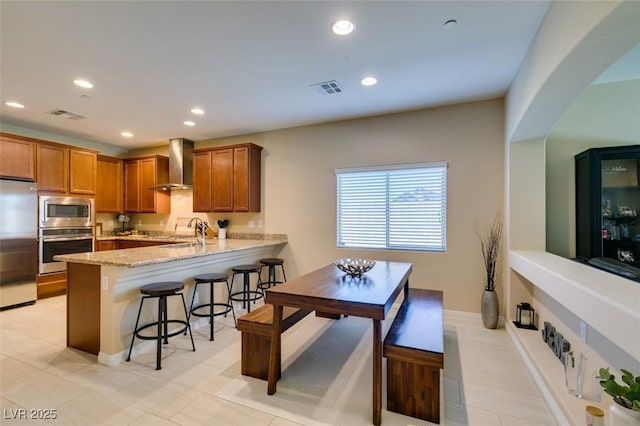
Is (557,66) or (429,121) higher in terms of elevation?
(429,121)

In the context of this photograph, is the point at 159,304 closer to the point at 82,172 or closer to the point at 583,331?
the point at 583,331

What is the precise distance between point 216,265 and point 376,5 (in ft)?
10.9

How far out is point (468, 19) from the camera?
7.21ft

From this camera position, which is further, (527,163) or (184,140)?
(184,140)

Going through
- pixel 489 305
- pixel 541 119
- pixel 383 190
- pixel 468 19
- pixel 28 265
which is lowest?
pixel 489 305

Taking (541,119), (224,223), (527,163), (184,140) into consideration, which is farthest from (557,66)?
(184,140)

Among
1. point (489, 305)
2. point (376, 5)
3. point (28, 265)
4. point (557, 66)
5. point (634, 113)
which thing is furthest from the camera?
point (28, 265)

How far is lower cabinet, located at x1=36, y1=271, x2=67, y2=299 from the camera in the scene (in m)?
4.54

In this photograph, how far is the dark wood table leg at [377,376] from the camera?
6.24 feet

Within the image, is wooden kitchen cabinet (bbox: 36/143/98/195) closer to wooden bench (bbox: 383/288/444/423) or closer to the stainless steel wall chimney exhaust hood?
the stainless steel wall chimney exhaust hood

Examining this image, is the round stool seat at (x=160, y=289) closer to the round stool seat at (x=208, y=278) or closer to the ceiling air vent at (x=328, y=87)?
the round stool seat at (x=208, y=278)

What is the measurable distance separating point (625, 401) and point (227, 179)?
16.4 feet

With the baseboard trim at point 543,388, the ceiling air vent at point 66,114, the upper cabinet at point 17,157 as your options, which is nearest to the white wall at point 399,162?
the baseboard trim at point 543,388

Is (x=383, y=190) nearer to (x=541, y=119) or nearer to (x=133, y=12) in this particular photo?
(x=541, y=119)
